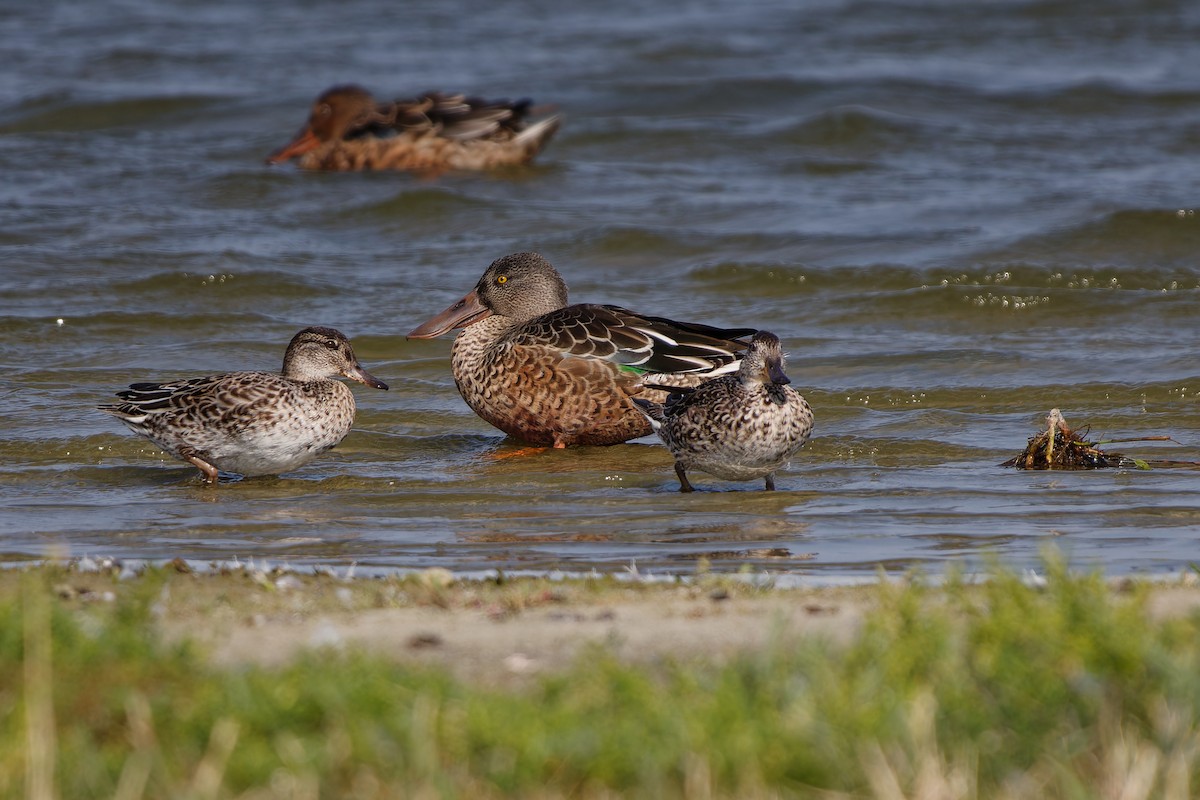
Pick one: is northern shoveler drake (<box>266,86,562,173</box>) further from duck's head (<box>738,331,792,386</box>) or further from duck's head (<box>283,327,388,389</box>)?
duck's head (<box>738,331,792,386</box>)

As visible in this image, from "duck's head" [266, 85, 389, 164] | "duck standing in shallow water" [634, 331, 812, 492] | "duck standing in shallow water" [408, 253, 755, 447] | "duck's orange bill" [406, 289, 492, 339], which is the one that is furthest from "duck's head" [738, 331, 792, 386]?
"duck's head" [266, 85, 389, 164]

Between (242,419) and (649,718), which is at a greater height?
(649,718)

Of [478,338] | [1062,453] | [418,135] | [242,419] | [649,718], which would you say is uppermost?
[418,135]

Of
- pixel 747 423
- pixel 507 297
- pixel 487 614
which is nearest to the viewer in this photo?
pixel 487 614

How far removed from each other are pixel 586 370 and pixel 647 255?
5.35 meters

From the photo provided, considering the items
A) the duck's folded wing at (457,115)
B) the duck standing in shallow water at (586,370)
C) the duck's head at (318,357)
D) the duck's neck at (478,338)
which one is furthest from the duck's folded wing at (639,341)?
the duck's folded wing at (457,115)

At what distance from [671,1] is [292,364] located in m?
18.6

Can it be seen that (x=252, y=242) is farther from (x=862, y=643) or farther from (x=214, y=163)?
(x=862, y=643)

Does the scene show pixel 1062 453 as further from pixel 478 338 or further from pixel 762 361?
pixel 478 338

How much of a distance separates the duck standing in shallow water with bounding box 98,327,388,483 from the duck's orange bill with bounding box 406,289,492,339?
1566 mm

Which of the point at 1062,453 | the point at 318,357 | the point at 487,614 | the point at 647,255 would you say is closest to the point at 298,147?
the point at 647,255

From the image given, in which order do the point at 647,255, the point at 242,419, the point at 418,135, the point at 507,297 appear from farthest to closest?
the point at 418,135
the point at 647,255
the point at 507,297
the point at 242,419

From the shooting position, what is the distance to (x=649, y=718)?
340cm

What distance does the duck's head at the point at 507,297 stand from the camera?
9.56 metres
